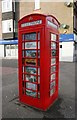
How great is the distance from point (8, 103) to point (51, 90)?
4.49 feet

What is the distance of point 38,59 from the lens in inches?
169

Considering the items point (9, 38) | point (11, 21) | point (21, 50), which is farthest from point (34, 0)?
point (21, 50)

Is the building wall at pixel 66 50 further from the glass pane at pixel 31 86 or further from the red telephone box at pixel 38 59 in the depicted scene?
the glass pane at pixel 31 86

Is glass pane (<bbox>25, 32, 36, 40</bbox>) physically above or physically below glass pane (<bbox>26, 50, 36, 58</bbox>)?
above

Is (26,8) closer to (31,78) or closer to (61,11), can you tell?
(61,11)

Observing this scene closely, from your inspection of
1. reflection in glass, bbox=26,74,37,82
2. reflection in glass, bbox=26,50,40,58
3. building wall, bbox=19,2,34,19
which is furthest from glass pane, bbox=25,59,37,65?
building wall, bbox=19,2,34,19

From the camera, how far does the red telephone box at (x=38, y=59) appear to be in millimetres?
4180

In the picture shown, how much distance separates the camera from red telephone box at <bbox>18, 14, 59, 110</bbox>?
4.18 metres

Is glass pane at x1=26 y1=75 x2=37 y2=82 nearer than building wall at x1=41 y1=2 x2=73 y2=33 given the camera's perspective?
Yes

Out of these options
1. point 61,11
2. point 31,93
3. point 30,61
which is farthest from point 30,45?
point 61,11

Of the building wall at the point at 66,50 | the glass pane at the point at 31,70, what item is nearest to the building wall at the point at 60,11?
the building wall at the point at 66,50

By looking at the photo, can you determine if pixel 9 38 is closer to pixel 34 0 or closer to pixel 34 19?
pixel 34 0

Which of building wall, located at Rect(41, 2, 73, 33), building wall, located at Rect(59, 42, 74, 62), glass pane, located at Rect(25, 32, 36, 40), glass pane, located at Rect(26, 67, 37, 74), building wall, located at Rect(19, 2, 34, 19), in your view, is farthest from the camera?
building wall, located at Rect(19, 2, 34, 19)

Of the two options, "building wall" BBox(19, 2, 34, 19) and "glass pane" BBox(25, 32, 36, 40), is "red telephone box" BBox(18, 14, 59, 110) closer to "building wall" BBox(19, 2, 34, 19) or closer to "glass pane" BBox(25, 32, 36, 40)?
"glass pane" BBox(25, 32, 36, 40)
